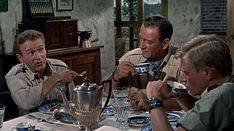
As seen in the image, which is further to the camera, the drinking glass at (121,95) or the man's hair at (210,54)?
the drinking glass at (121,95)

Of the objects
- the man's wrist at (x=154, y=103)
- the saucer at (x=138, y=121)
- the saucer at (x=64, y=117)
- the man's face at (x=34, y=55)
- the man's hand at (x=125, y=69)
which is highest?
the man's face at (x=34, y=55)

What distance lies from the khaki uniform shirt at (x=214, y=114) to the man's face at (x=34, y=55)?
4.32 ft

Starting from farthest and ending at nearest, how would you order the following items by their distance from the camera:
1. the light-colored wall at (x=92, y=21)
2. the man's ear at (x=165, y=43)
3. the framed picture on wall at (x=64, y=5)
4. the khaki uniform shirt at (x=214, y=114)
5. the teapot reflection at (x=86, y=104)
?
the framed picture on wall at (x=64, y=5) < the light-colored wall at (x=92, y=21) < the man's ear at (x=165, y=43) < the teapot reflection at (x=86, y=104) < the khaki uniform shirt at (x=214, y=114)

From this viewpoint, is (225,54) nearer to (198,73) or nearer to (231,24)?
(198,73)

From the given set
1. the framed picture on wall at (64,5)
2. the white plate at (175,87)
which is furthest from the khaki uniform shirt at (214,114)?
the framed picture on wall at (64,5)

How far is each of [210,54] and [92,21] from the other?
12.9 feet

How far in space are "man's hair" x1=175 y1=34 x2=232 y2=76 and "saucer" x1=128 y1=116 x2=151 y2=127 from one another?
506 mm

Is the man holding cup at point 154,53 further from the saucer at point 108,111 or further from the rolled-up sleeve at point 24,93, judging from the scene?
the rolled-up sleeve at point 24,93

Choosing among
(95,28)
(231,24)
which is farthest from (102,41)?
(231,24)

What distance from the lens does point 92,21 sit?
17.1ft

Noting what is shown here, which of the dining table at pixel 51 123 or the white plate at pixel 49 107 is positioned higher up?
the white plate at pixel 49 107

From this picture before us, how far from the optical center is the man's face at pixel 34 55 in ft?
7.74

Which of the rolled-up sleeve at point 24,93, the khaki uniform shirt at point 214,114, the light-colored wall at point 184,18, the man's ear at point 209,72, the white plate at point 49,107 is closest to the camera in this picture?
the khaki uniform shirt at point 214,114

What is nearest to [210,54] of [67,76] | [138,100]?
[138,100]
